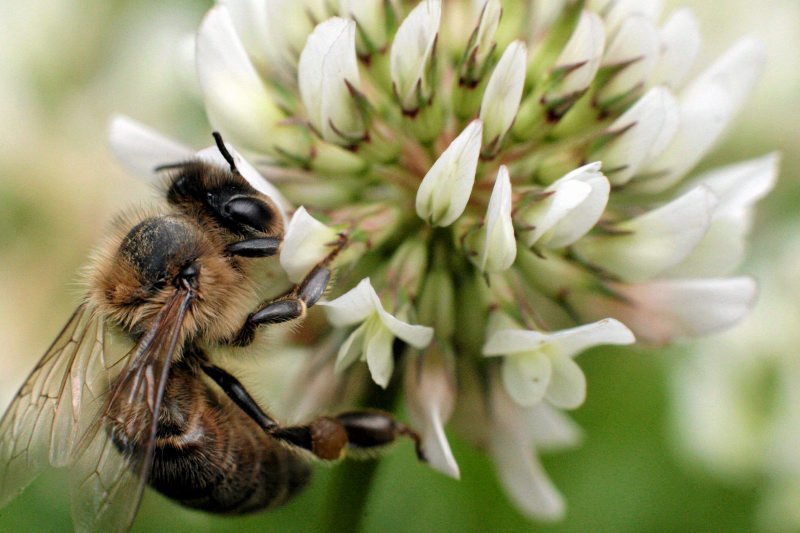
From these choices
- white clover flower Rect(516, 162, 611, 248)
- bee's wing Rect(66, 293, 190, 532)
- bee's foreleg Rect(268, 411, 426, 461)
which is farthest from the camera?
bee's foreleg Rect(268, 411, 426, 461)

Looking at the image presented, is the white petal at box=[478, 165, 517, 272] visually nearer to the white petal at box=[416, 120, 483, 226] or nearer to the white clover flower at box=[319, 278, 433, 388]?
the white petal at box=[416, 120, 483, 226]

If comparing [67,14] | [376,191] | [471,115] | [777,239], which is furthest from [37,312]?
[777,239]

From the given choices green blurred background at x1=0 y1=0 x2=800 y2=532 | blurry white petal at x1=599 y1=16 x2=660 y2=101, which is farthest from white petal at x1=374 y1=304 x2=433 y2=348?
green blurred background at x1=0 y1=0 x2=800 y2=532

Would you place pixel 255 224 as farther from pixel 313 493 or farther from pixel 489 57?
pixel 313 493

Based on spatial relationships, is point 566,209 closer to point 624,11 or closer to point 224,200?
point 624,11

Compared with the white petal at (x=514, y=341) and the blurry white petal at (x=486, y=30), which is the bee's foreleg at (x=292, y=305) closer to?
the white petal at (x=514, y=341)

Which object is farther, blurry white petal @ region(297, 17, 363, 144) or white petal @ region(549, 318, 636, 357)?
blurry white petal @ region(297, 17, 363, 144)

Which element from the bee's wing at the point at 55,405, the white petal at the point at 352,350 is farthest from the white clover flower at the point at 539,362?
the bee's wing at the point at 55,405
